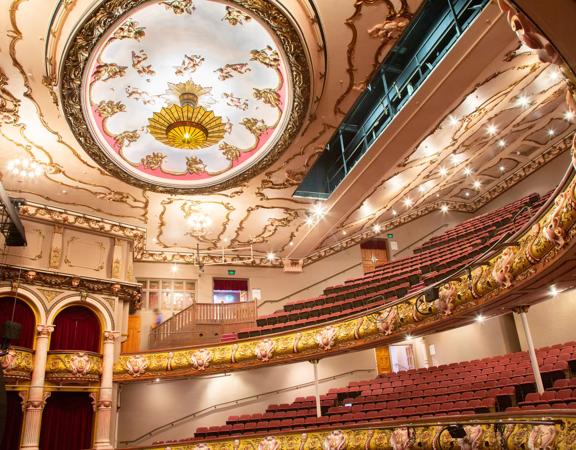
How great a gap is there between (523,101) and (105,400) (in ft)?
36.6

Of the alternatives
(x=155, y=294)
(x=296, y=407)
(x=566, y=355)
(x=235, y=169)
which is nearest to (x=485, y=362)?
(x=566, y=355)

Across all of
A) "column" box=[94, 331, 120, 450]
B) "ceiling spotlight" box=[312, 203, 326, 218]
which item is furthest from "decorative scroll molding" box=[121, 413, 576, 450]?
"ceiling spotlight" box=[312, 203, 326, 218]

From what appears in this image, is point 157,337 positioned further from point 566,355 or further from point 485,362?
point 566,355

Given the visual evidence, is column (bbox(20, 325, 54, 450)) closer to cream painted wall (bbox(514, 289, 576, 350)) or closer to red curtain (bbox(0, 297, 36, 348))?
red curtain (bbox(0, 297, 36, 348))

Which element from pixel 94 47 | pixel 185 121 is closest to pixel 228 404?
pixel 185 121

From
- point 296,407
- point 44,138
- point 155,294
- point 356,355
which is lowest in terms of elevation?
point 296,407

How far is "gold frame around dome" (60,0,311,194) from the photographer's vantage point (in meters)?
6.31

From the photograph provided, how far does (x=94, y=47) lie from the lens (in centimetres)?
670

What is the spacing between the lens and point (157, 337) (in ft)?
40.7

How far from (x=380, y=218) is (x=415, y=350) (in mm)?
4125

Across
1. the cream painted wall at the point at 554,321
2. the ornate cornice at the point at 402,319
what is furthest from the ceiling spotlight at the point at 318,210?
the cream painted wall at the point at 554,321

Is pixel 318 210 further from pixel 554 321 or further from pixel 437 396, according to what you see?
pixel 554 321

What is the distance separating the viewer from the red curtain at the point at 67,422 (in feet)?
31.9

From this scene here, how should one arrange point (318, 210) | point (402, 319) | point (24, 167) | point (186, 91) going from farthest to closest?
point (318, 210), point (402, 319), point (186, 91), point (24, 167)
